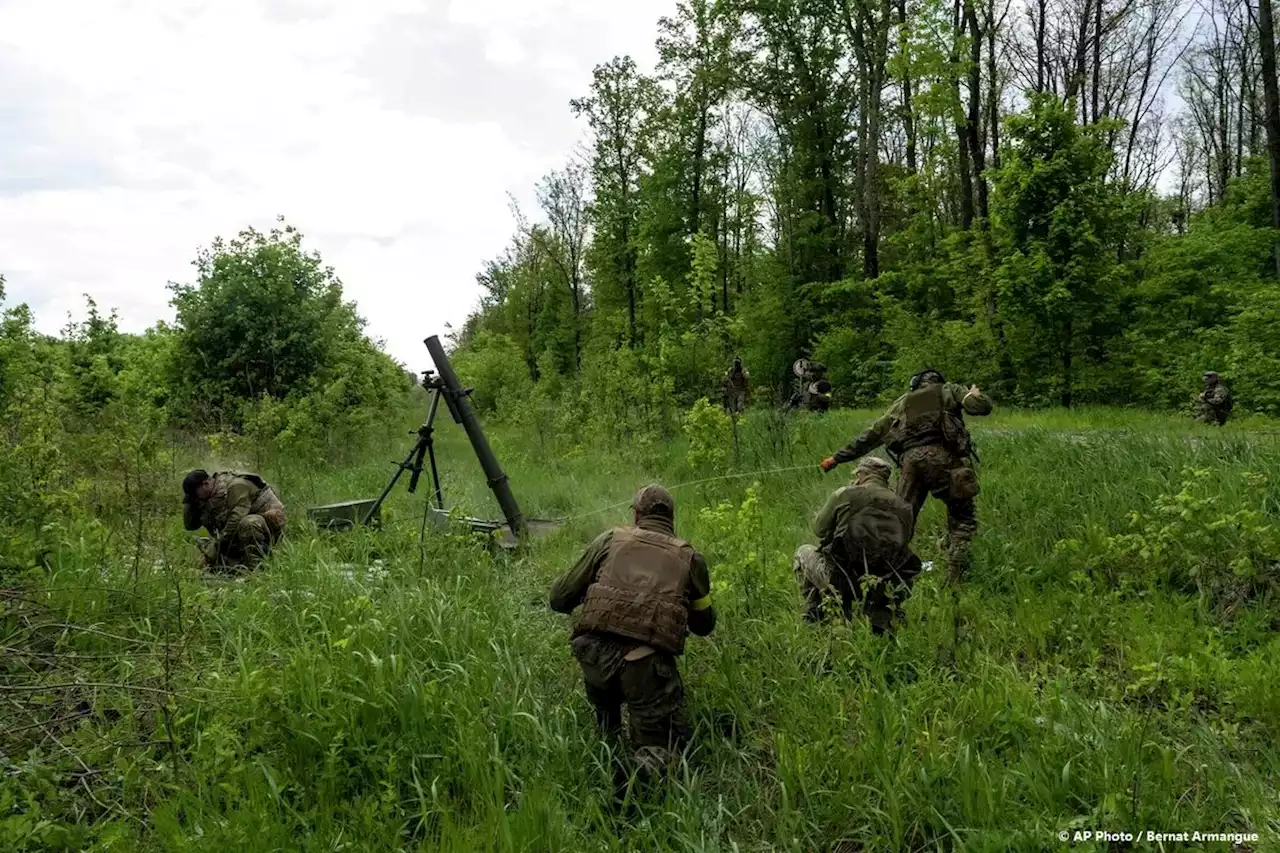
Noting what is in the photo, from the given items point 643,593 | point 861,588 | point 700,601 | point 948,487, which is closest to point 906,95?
point 948,487

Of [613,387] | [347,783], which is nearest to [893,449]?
[347,783]

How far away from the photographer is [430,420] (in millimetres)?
7121

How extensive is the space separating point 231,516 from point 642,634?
178 inches

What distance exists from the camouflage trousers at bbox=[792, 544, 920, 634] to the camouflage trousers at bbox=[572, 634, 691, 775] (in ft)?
4.17

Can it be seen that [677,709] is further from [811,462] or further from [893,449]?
[811,462]

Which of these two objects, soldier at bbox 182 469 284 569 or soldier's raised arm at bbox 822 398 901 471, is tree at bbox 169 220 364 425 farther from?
soldier's raised arm at bbox 822 398 901 471

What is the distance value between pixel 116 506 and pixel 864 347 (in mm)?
16618

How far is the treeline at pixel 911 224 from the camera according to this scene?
11.1m

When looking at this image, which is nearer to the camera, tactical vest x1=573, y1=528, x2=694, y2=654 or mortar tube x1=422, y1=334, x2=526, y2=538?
tactical vest x1=573, y1=528, x2=694, y2=654

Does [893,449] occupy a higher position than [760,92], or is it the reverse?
[760,92]

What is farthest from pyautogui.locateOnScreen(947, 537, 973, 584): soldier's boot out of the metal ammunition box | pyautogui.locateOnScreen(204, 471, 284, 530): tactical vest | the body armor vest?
pyautogui.locateOnScreen(204, 471, 284, 530): tactical vest

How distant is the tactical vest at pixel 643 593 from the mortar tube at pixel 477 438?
12.6 ft

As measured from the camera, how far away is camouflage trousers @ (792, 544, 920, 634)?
448 centimetres

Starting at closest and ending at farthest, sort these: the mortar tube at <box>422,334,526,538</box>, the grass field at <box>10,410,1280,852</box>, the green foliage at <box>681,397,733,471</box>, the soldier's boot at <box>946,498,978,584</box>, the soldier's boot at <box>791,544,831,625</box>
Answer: the grass field at <box>10,410,1280,852</box> → the soldier's boot at <box>791,544,831,625</box> → the soldier's boot at <box>946,498,978,584</box> → the mortar tube at <box>422,334,526,538</box> → the green foliage at <box>681,397,733,471</box>
